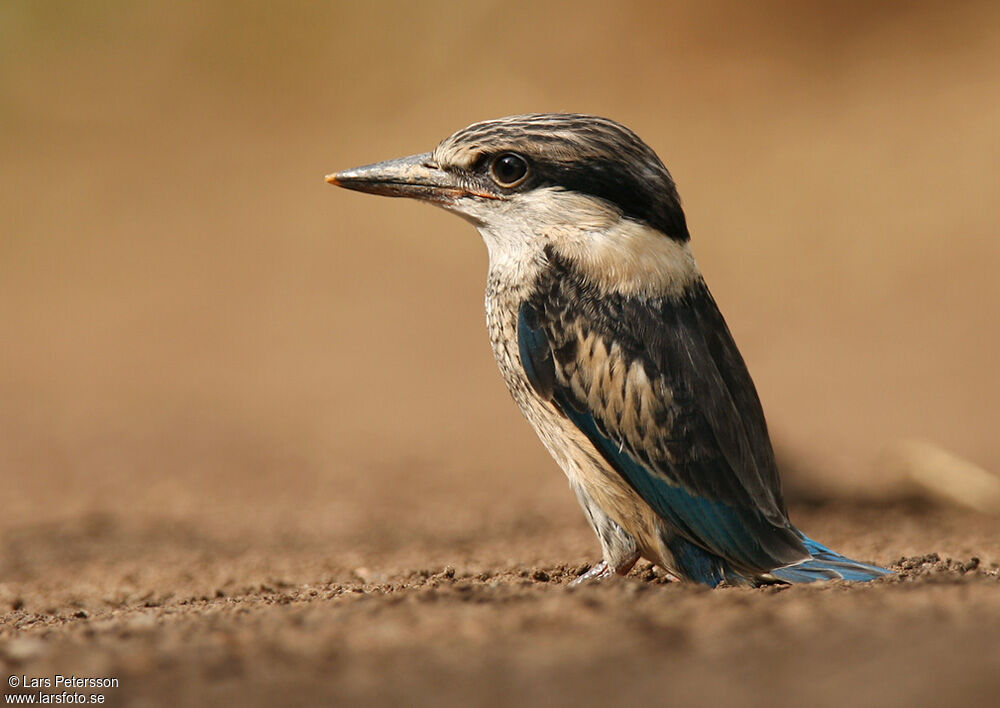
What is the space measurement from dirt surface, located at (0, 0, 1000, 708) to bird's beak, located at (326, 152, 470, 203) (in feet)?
4.99

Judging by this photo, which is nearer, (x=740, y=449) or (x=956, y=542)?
(x=740, y=449)

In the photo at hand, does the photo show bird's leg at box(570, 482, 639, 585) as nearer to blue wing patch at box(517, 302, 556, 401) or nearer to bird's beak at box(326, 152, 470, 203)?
blue wing patch at box(517, 302, 556, 401)

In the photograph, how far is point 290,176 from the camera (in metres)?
20.0

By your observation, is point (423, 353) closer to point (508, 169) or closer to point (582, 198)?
point (508, 169)

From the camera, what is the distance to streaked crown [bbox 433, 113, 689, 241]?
14.9 feet

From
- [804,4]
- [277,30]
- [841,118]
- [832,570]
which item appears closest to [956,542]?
[832,570]

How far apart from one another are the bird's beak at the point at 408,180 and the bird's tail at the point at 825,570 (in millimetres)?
1899

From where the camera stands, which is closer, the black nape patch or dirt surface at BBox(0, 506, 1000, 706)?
dirt surface at BBox(0, 506, 1000, 706)

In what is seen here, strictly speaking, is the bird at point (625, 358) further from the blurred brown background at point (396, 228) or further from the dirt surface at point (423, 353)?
the blurred brown background at point (396, 228)

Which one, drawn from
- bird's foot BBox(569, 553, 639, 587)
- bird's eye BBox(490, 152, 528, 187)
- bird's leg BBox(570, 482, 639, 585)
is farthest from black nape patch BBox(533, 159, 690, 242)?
bird's foot BBox(569, 553, 639, 587)

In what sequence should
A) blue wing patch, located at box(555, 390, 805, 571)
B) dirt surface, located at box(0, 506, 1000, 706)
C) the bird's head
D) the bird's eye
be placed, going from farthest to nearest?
the bird's eye < the bird's head < blue wing patch, located at box(555, 390, 805, 571) < dirt surface, located at box(0, 506, 1000, 706)

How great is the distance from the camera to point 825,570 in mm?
4121

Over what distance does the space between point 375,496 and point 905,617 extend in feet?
19.5

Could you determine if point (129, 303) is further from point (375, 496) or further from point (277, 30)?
point (375, 496)
